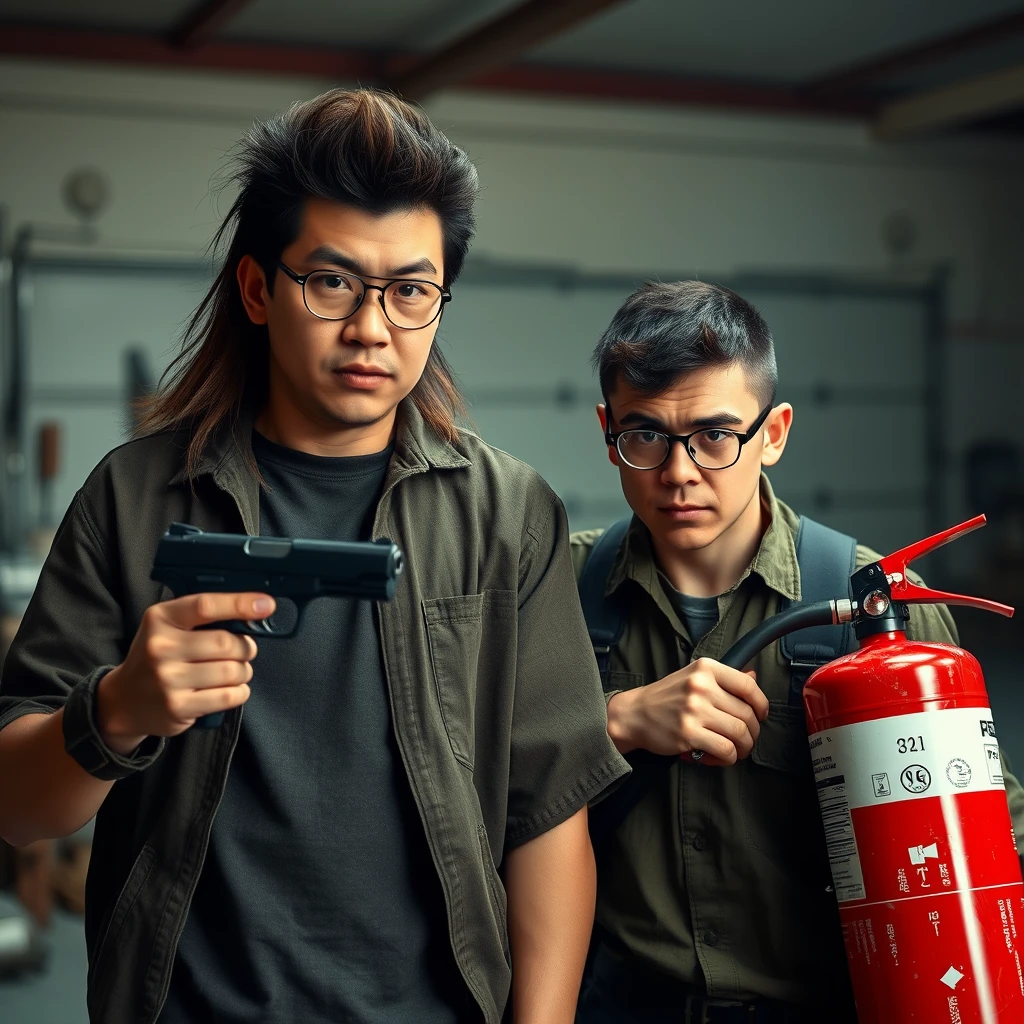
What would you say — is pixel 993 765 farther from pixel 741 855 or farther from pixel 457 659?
pixel 457 659

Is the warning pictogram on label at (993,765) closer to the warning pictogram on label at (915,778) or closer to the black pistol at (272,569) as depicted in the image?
the warning pictogram on label at (915,778)

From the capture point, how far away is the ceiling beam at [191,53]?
6355 mm

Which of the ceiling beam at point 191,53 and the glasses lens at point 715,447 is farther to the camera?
the ceiling beam at point 191,53

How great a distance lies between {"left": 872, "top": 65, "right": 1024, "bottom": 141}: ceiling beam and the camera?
6754 mm

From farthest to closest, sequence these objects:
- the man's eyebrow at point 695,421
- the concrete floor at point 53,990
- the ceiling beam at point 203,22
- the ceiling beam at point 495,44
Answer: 1. the ceiling beam at point 203,22
2. the ceiling beam at point 495,44
3. the concrete floor at point 53,990
4. the man's eyebrow at point 695,421

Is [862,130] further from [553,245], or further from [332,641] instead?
[332,641]

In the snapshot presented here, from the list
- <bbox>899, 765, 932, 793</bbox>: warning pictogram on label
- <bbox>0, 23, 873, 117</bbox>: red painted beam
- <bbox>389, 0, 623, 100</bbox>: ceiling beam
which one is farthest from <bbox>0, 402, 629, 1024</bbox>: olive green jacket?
<bbox>0, 23, 873, 117</bbox>: red painted beam

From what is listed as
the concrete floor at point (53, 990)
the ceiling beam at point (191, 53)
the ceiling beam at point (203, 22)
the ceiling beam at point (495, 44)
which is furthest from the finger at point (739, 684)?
the ceiling beam at point (191, 53)

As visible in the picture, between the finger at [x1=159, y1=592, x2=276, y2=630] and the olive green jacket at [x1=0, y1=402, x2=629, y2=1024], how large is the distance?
0.39 ft

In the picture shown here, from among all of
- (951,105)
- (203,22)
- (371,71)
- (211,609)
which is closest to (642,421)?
(211,609)

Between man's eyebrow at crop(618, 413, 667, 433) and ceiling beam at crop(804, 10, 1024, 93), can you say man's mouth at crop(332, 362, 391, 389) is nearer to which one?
man's eyebrow at crop(618, 413, 667, 433)

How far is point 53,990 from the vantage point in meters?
4.25

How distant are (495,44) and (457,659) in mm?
4786

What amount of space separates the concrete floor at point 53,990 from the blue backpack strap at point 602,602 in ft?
10.1
